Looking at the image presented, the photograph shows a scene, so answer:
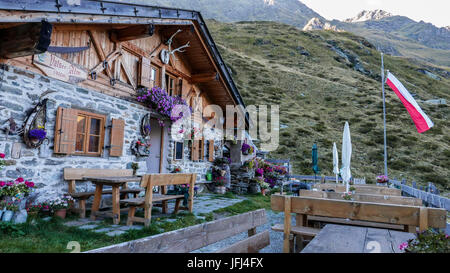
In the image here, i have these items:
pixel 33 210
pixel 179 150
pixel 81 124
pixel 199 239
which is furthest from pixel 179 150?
pixel 199 239

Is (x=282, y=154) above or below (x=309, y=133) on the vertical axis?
below

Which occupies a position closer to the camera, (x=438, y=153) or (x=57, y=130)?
(x=57, y=130)

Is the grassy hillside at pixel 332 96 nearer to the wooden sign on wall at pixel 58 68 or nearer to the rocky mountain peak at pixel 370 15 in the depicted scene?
Answer: the wooden sign on wall at pixel 58 68

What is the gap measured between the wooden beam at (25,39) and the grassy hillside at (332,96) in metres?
17.9

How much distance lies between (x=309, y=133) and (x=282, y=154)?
4.57 m

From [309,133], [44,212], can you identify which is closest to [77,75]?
[44,212]

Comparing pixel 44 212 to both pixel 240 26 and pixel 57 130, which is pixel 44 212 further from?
pixel 240 26

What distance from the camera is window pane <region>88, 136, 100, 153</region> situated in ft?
21.5

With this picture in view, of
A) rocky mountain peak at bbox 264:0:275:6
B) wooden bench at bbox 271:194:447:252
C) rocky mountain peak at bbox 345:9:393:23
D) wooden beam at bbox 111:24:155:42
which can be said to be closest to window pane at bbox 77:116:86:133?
wooden beam at bbox 111:24:155:42

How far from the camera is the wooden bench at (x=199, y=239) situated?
1.52 m

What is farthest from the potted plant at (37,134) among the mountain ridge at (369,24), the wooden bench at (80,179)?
the mountain ridge at (369,24)

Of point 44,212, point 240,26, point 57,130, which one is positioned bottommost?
point 44,212

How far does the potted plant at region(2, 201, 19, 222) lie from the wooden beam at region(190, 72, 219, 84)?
734 cm
